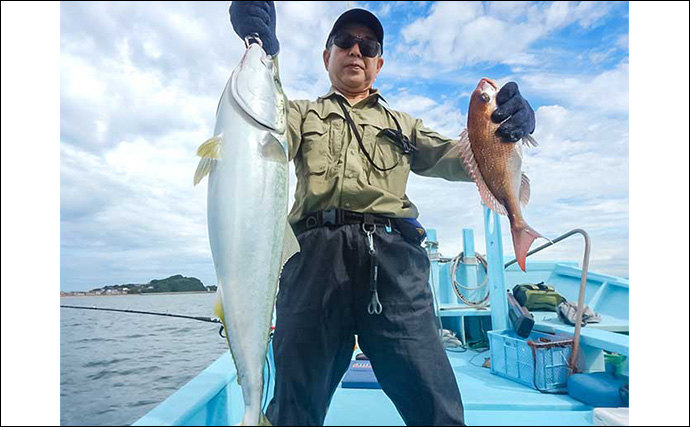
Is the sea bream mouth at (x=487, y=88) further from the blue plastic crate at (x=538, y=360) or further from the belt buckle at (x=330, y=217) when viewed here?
the blue plastic crate at (x=538, y=360)

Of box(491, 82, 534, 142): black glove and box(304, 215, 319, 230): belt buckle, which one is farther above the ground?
box(491, 82, 534, 142): black glove

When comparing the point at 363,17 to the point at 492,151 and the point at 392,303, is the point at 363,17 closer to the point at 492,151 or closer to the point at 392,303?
the point at 492,151

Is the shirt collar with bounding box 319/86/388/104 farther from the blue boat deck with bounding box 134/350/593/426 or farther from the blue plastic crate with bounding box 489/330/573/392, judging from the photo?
the blue plastic crate with bounding box 489/330/573/392

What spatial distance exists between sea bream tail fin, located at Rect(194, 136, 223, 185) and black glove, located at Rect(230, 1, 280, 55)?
574mm

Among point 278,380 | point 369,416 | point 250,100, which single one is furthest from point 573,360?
point 250,100

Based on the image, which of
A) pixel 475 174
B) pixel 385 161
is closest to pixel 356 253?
pixel 385 161

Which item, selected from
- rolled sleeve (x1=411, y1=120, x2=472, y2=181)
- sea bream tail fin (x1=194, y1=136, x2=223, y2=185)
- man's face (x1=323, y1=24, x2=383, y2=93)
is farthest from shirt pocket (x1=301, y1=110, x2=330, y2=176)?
sea bream tail fin (x1=194, y1=136, x2=223, y2=185)

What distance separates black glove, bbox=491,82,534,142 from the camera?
1802 millimetres

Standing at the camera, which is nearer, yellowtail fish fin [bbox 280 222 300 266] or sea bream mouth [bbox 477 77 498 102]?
yellowtail fish fin [bbox 280 222 300 266]

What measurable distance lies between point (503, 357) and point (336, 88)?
9.53ft

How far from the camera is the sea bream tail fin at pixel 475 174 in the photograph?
1911 mm

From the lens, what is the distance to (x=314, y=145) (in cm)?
209

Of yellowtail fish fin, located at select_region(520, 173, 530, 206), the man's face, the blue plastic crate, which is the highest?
the man's face

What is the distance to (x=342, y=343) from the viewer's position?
1986mm
